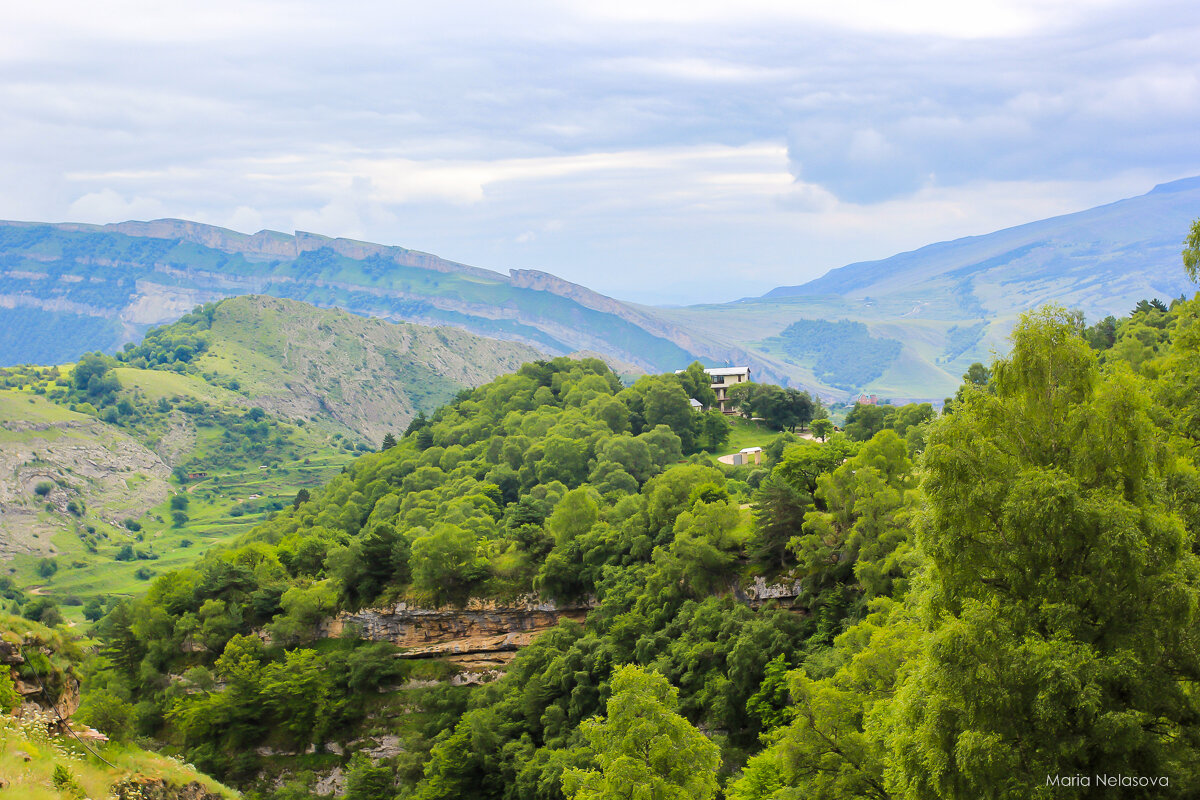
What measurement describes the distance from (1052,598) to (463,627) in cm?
5755

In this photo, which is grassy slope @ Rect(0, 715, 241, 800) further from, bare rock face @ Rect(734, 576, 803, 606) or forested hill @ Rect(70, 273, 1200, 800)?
bare rock face @ Rect(734, 576, 803, 606)

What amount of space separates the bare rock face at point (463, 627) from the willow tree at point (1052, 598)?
5079cm

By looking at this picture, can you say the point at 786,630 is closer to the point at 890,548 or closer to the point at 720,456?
the point at 890,548

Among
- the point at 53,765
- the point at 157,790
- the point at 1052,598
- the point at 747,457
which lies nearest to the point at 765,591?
the point at 1052,598

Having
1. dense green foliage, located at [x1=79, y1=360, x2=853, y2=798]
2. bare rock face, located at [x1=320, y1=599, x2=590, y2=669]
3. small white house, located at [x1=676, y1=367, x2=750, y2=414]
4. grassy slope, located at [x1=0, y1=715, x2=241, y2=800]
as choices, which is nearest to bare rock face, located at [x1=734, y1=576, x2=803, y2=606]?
dense green foliage, located at [x1=79, y1=360, x2=853, y2=798]

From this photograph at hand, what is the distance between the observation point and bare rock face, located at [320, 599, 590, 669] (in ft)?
225

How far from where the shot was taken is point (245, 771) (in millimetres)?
62688

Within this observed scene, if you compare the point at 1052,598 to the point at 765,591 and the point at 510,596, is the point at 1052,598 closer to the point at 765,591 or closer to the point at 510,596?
the point at 765,591

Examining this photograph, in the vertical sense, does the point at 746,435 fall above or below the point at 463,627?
above

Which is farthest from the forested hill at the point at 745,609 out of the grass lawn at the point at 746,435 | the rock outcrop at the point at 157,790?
the rock outcrop at the point at 157,790

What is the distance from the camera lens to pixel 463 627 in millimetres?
70375

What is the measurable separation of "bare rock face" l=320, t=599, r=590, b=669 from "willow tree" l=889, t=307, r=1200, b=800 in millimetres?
50791

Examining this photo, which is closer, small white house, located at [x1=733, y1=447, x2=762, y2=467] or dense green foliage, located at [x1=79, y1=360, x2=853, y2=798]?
dense green foliage, located at [x1=79, y1=360, x2=853, y2=798]

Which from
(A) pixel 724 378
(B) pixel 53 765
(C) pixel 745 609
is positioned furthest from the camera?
(A) pixel 724 378
